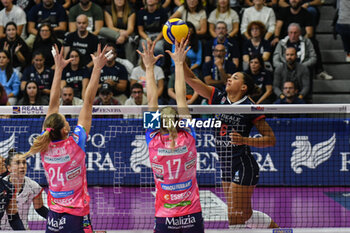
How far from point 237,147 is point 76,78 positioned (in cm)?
661

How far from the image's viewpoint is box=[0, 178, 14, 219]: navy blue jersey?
8164mm

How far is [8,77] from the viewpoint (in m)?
13.6

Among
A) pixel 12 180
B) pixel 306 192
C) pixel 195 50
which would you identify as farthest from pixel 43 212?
pixel 195 50

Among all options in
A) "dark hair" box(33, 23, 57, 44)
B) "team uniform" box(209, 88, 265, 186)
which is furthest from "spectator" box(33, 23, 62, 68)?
"team uniform" box(209, 88, 265, 186)

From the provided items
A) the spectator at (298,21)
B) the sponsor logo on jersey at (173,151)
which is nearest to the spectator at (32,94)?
the spectator at (298,21)

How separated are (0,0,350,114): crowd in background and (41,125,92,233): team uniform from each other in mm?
6163

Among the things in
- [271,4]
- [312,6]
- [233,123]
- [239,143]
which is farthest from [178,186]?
[312,6]

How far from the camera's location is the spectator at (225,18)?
1403 cm

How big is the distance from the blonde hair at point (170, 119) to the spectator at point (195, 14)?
8.50m

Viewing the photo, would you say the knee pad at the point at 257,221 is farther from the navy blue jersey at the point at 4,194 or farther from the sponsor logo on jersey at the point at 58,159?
the navy blue jersey at the point at 4,194

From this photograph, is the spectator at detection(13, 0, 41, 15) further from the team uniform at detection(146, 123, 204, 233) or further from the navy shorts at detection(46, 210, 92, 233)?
the team uniform at detection(146, 123, 204, 233)

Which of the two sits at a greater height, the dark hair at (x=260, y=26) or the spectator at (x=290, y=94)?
the dark hair at (x=260, y=26)

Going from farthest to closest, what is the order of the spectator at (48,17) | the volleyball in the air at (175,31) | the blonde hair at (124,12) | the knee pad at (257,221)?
the spectator at (48,17)
the blonde hair at (124,12)
the knee pad at (257,221)
the volleyball in the air at (175,31)

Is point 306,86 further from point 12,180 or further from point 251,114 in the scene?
point 12,180
